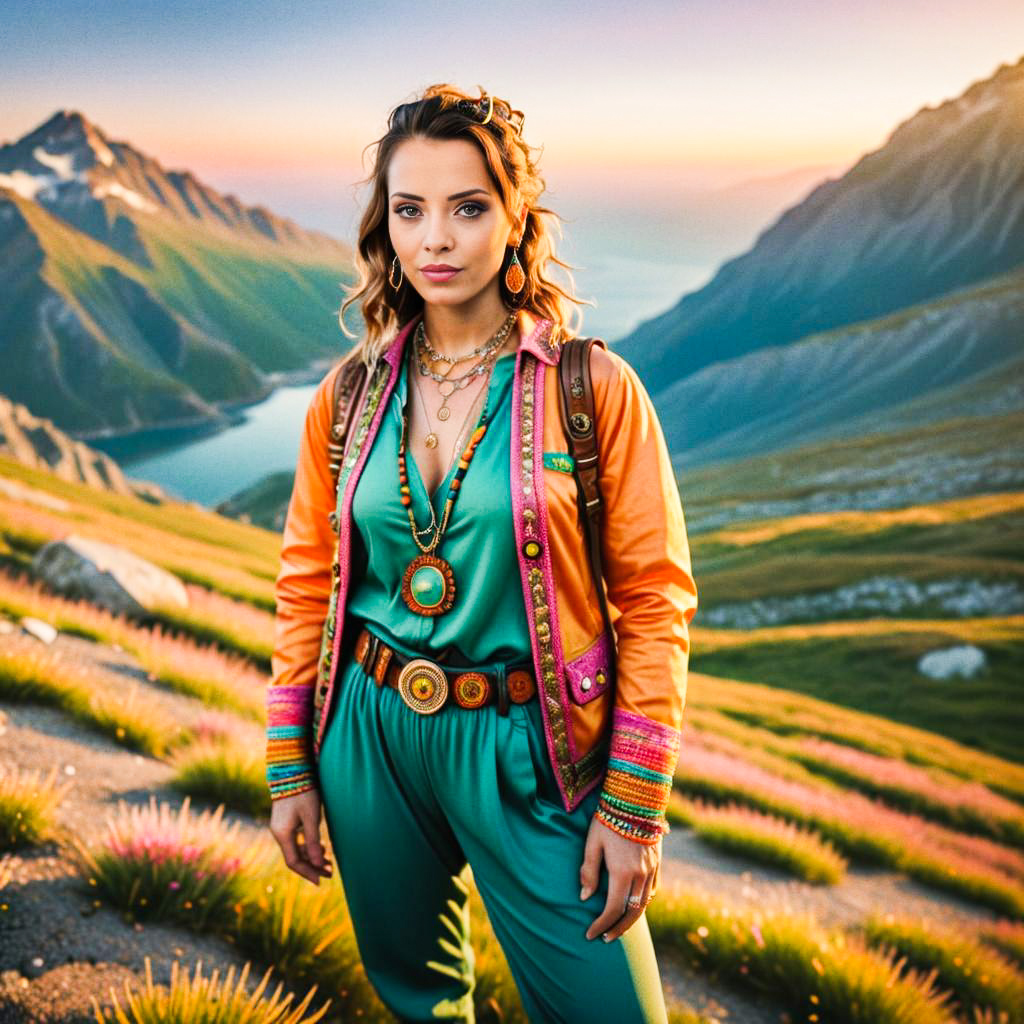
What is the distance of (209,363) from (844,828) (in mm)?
124100

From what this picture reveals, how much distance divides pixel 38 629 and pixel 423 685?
6.21 metres

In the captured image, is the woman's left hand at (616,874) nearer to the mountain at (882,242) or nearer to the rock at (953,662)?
the rock at (953,662)

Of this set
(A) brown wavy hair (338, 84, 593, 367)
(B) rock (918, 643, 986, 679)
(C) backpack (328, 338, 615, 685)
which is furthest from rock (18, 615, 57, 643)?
(B) rock (918, 643, 986, 679)

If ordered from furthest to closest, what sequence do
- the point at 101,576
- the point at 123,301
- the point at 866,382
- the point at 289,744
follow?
the point at 123,301, the point at 866,382, the point at 101,576, the point at 289,744

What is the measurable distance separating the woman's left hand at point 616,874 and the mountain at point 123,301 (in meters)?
97.8

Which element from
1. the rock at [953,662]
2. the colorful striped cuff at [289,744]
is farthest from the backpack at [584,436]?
the rock at [953,662]

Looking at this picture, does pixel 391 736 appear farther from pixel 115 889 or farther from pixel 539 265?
pixel 115 889

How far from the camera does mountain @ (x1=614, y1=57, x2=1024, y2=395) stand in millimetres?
134875

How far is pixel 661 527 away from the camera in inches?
94.2

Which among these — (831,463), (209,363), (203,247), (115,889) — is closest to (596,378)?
(115,889)

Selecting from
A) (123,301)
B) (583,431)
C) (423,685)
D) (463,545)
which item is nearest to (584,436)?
(583,431)

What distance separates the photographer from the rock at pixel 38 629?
7281 millimetres

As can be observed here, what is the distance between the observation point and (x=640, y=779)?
2371 millimetres

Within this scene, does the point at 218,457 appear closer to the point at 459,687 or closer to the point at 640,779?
the point at 459,687
